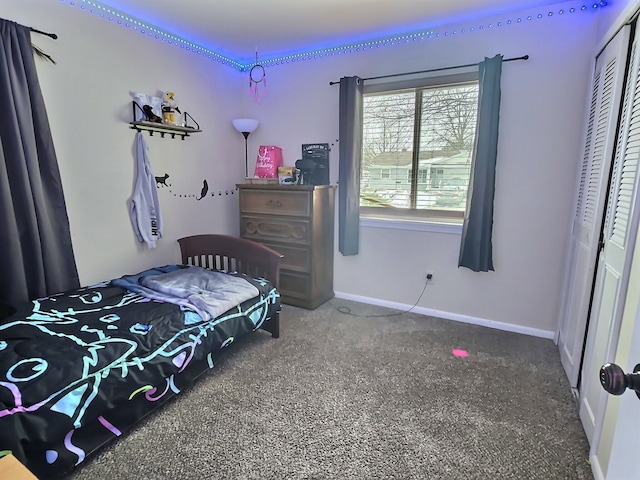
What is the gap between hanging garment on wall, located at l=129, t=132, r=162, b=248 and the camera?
2844 millimetres

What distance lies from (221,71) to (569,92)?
2.94m

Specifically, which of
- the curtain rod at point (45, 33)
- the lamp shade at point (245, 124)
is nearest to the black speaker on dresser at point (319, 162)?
the lamp shade at point (245, 124)

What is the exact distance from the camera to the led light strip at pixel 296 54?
2.43m

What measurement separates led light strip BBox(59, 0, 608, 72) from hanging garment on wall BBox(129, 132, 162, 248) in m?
0.80

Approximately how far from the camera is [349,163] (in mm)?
3197

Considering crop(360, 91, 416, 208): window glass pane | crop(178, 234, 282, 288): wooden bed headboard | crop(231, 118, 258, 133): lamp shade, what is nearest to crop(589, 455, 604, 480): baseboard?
crop(178, 234, 282, 288): wooden bed headboard

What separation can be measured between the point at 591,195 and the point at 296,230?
2142 mm

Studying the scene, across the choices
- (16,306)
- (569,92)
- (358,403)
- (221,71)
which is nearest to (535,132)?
(569,92)

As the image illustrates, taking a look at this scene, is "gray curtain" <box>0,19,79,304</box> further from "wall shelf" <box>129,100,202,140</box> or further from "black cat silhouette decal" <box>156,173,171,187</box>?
"black cat silhouette decal" <box>156,173,171,187</box>

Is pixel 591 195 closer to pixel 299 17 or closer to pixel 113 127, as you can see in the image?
pixel 299 17

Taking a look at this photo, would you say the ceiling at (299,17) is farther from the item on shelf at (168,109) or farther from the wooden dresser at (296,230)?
the wooden dresser at (296,230)

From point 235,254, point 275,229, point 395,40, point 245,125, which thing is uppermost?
point 395,40

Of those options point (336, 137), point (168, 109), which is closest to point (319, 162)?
point (336, 137)

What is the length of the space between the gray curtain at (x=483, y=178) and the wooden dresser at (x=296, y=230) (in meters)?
1.22
